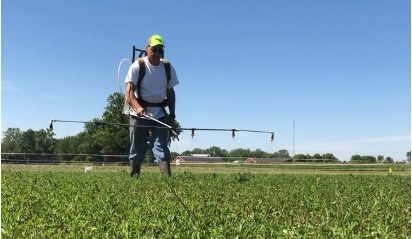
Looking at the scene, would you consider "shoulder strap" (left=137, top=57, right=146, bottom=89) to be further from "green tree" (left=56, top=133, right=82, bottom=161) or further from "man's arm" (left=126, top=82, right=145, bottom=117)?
"green tree" (left=56, top=133, right=82, bottom=161)

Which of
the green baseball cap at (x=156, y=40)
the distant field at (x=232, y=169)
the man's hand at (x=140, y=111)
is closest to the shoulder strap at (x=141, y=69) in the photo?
the green baseball cap at (x=156, y=40)

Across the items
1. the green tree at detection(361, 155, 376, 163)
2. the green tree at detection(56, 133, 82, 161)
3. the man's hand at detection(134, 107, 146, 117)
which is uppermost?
the green tree at detection(56, 133, 82, 161)

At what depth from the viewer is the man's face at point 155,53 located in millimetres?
8562

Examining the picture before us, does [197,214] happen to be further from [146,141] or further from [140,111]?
[146,141]

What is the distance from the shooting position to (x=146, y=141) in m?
8.98

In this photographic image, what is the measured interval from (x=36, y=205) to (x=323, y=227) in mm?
2774

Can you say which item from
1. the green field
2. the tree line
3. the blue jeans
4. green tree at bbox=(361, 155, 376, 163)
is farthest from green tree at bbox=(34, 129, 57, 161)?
the green field

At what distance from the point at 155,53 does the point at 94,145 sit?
282 ft

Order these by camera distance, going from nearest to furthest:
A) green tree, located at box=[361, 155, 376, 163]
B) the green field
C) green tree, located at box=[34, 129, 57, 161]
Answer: the green field < green tree, located at box=[361, 155, 376, 163] < green tree, located at box=[34, 129, 57, 161]

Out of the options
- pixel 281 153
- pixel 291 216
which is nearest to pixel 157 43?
pixel 291 216

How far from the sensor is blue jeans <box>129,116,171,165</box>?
27.9 feet

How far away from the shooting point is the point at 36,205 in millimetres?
4777

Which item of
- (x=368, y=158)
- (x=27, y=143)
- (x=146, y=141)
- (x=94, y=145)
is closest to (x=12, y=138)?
(x=27, y=143)

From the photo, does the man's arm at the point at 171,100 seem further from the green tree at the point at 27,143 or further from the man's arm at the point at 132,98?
the green tree at the point at 27,143
